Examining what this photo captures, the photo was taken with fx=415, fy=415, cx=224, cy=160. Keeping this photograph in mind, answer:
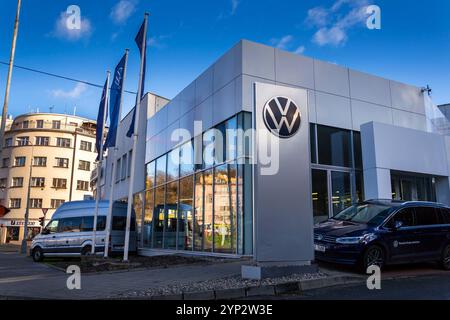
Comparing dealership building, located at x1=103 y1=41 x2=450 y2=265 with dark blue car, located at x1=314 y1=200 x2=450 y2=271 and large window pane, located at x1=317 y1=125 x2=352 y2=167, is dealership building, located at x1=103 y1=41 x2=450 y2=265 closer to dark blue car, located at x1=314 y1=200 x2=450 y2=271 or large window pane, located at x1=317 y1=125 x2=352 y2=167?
large window pane, located at x1=317 y1=125 x2=352 y2=167

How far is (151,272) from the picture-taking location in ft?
34.3

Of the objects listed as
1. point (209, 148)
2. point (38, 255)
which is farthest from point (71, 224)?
point (209, 148)

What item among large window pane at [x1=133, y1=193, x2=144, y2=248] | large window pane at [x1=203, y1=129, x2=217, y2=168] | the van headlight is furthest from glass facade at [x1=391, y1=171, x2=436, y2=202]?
large window pane at [x1=133, y1=193, x2=144, y2=248]

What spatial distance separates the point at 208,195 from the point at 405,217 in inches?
287

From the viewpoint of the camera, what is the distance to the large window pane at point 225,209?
13656 millimetres

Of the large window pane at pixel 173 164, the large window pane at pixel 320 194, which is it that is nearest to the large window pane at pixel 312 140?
the large window pane at pixel 320 194

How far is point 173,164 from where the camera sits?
1955cm

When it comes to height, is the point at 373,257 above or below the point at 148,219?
below

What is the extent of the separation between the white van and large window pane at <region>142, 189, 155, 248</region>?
6.07 feet

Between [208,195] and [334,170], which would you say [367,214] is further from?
[208,195]

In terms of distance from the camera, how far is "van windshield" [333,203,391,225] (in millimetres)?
9836

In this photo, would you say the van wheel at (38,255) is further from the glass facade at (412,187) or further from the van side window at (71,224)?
the glass facade at (412,187)
